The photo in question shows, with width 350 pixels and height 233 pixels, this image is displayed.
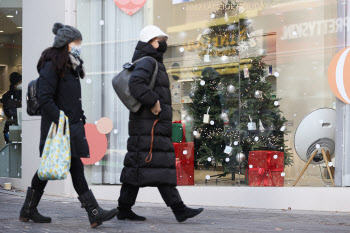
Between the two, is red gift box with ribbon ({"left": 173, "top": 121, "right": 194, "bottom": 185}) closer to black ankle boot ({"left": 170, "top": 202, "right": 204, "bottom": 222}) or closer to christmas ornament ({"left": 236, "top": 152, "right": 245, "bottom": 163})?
christmas ornament ({"left": 236, "top": 152, "right": 245, "bottom": 163})

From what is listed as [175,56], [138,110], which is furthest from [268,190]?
[138,110]

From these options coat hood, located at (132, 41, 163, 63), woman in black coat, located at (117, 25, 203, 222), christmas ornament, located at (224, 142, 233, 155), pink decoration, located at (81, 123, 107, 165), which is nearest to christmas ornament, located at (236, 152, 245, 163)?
christmas ornament, located at (224, 142, 233, 155)

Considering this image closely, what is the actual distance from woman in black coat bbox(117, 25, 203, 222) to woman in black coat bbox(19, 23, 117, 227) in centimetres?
51

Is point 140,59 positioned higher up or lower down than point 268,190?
higher up

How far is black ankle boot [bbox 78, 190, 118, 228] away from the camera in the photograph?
557 centimetres

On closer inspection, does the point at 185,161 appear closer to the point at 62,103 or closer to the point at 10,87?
the point at 62,103

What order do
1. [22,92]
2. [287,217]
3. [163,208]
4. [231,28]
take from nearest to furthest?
[287,217] < [163,208] < [231,28] < [22,92]

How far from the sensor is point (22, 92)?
10203 mm

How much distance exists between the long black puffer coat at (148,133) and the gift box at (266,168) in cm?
260

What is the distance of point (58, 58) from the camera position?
5.69 m

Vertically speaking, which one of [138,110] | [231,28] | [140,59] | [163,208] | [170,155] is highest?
[231,28]

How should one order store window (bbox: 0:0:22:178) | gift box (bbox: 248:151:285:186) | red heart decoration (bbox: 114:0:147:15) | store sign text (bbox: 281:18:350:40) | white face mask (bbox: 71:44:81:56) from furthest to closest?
store window (bbox: 0:0:22:178) < red heart decoration (bbox: 114:0:147:15) < gift box (bbox: 248:151:285:186) < store sign text (bbox: 281:18:350:40) < white face mask (bbox: 71:44:81:56)

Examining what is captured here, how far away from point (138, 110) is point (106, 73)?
3323mm

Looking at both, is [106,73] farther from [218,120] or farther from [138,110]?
[138,110]
